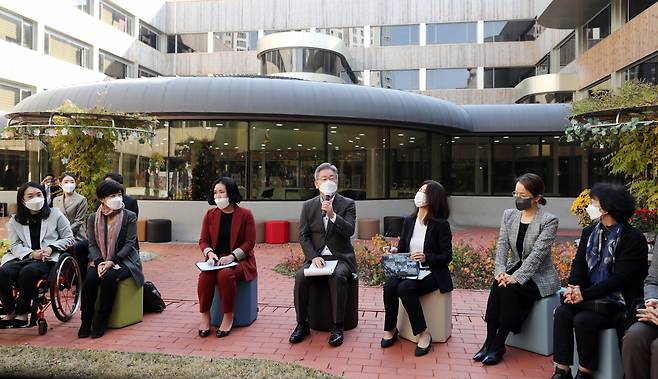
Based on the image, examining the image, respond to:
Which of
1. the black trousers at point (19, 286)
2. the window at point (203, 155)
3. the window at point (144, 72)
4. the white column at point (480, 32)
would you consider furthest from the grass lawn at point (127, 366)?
the white column at point (480, 32)

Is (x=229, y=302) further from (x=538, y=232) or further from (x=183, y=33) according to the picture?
(x=183, y=33)

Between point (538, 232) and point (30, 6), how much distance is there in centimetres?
2880

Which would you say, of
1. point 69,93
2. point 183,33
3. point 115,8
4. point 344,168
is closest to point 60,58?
point 115,8

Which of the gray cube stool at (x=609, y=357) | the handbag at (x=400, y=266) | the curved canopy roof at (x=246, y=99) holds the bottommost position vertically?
the gray cube stool at (x=609, y=357)

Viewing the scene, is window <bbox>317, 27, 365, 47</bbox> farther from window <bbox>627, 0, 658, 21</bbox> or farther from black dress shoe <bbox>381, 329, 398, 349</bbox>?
black dress shoe <bbox>381, 329, 398, 349</bbox>

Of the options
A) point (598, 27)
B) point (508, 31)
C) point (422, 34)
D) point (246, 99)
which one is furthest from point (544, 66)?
point (246, 99)

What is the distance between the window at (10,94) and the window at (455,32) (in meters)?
25.5

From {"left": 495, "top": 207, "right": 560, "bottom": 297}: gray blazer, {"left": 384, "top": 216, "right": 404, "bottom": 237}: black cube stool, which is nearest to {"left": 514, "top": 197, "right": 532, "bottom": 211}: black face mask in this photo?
{"left": 495, "top": 207, "right": 560, "bottom": 297}: gray blazer

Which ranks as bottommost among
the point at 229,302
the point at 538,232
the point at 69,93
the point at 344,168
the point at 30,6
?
the point at 229,302

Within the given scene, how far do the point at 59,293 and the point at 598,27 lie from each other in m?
23.1

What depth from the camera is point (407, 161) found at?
15.4 meters

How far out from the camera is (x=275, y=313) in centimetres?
659

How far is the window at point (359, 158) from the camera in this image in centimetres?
1422

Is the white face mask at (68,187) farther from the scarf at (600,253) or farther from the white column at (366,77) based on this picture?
the white column at (366,77)
